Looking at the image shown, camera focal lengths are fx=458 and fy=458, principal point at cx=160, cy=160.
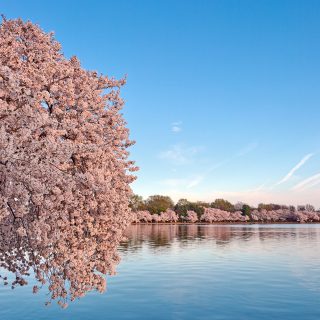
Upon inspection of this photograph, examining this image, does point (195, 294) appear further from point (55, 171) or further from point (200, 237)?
point (200, 237)

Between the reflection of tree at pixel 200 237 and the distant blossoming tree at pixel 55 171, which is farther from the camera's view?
the reflection of tree at pixel 200 237

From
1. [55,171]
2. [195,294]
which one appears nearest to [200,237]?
[195,294]

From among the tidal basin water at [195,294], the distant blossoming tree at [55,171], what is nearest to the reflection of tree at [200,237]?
the tidal basin water at [195,294]

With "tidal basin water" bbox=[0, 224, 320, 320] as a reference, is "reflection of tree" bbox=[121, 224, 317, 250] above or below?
above

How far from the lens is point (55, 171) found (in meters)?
15.4

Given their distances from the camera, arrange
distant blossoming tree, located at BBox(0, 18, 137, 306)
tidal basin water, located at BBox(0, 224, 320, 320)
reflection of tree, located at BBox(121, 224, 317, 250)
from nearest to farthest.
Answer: distant blossoming tree, located at BBox(0, 18, 137, 306) → tidal basin water, located at BBox(0, 224, 320, 320) → reflection of tree, located at BBox(121, 224, 317, 250)

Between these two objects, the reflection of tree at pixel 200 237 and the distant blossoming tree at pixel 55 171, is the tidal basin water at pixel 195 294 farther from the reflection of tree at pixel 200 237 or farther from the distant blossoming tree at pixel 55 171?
the reflection of tree at pixel 200 237

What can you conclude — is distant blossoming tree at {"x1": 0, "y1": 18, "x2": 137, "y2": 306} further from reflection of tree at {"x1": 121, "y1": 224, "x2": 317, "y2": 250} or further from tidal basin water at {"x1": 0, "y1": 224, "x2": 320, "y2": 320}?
reflection of tree at {"x1": 121, "y1": 224, "x2": 317, "y2": 250}

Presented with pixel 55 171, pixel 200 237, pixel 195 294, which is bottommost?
pixel 195 294

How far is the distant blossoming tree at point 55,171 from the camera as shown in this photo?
15062 mm

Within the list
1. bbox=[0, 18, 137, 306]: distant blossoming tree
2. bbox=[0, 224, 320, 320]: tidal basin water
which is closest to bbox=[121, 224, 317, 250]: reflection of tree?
bbox=[0, 224, 320, 320]: tidal basin water

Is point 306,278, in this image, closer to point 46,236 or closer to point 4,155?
A: point 46,236

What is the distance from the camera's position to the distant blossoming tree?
1506 centimetres

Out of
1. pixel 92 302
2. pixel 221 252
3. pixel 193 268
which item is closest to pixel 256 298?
pixel 92 302
